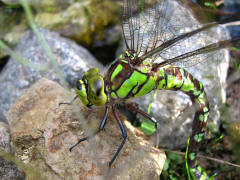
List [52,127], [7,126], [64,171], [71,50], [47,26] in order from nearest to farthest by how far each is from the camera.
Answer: [64,171]
[52,127]
[7,126]
[71,50]
[47,26]

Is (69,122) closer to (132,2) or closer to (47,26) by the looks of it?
(132,2)

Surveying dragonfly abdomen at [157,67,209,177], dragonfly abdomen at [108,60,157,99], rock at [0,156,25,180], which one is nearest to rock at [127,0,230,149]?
dragonfly abdomen at [157,67,209,177]

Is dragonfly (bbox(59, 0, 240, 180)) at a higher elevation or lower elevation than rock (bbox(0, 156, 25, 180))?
higher

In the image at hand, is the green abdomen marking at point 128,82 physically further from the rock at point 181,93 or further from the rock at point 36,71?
the rock at point 36,71

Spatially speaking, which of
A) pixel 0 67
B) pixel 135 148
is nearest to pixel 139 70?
pixel 135 148

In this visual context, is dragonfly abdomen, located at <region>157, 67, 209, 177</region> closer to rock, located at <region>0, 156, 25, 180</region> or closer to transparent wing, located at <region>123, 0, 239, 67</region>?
transparent wing, located at <region>123, 0, 239, 67</region>
